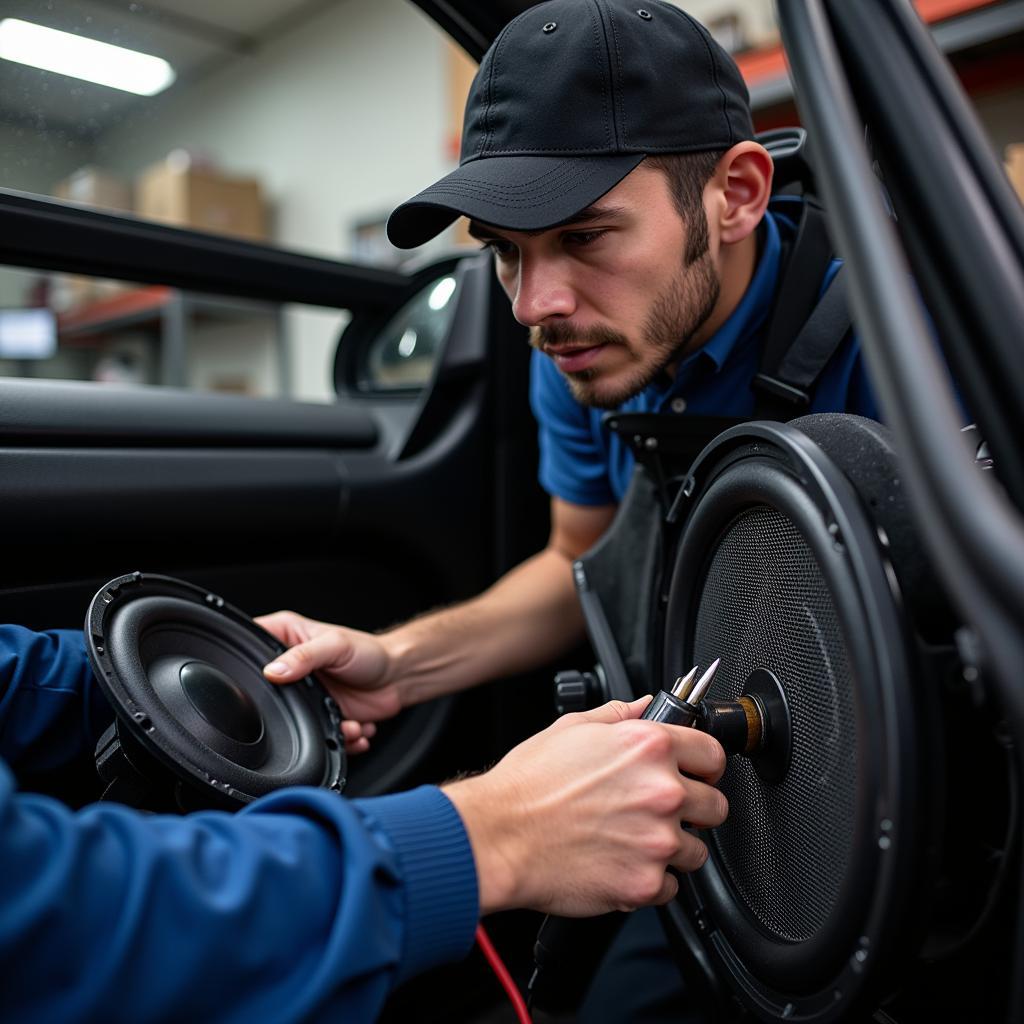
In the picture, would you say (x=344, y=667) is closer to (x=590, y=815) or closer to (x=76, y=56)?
(x=590, y=815)

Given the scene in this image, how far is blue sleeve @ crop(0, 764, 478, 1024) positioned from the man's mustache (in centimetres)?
48

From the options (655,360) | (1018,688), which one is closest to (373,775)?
(655,360)

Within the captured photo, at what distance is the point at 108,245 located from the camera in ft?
3.44

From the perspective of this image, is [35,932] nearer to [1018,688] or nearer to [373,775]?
[1018,688]

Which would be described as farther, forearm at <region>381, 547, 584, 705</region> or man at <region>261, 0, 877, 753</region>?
forearm at <region>381, 547, 584, 705</region>

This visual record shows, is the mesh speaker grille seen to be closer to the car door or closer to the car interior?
the car interior

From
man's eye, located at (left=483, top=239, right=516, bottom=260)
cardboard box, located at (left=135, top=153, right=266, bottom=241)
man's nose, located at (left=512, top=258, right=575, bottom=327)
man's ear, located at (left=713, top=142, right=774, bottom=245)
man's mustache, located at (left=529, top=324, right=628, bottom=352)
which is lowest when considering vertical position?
man's mustache, located at (left=529, top=324, right=628, bottom=352)

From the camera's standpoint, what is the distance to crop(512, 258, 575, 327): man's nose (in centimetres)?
79

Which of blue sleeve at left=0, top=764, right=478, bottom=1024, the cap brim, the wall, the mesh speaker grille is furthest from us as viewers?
the wall

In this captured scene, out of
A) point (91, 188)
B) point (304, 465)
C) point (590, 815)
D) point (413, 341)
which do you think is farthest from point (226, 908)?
point (91, 188)

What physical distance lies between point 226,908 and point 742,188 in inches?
29.0

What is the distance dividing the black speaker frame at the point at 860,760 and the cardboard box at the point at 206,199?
254 cm

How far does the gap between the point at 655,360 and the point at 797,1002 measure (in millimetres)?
535

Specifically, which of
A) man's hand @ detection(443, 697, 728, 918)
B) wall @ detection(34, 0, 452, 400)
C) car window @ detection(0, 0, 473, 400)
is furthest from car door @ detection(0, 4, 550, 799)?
wall @ detection(34, 0, 452, 400)
